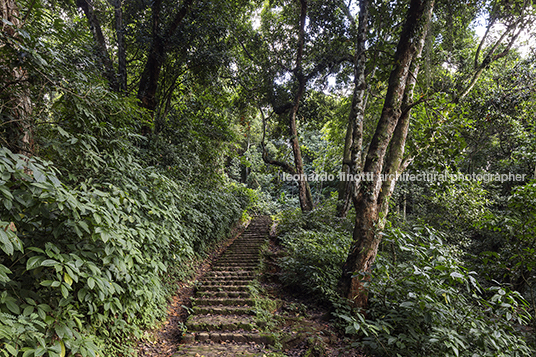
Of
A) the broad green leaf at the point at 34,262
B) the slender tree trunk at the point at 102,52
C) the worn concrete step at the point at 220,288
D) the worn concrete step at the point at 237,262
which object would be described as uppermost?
the slender tree trunk at the point at 102,52

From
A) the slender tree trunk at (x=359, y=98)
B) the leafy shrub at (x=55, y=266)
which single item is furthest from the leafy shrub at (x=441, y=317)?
the leafy shrub at (x=55, y=266)

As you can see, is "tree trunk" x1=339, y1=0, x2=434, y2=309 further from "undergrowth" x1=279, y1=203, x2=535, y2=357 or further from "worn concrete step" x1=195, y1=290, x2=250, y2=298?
"worn concrete step" x1=195, y1=290, x2=250, y2=298

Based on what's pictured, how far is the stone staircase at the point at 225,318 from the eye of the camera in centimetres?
321

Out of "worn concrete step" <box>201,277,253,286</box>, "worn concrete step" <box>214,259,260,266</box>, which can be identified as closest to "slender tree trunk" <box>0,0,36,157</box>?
"worn concrete step" <box>201,277,253,286</box>

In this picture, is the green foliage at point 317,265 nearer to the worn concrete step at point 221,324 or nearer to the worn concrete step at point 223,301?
the worn concrete step at point 223,301

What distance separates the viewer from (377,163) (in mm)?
3867

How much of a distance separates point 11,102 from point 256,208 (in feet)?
44.3

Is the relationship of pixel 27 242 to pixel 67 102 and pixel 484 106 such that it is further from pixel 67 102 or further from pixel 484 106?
pixel 484 106

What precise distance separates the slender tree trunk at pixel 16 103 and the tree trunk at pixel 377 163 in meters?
4.13

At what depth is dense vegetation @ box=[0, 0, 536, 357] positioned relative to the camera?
204 centimetres

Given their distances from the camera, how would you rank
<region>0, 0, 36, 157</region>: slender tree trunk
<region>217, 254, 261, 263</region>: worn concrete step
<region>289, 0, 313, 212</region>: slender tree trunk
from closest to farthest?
<region>0, 0, 36, 157</region>: slender tree trunk < <region>217, 254, 261, 263</region>: worn concrete step < <region>289, 0, 313, 212</region>: slender tree trunk

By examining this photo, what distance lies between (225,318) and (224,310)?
0.64 ft

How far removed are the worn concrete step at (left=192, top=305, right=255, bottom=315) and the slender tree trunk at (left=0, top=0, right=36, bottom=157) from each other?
10.5ft

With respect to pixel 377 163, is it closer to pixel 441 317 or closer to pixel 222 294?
pixel 441 317
